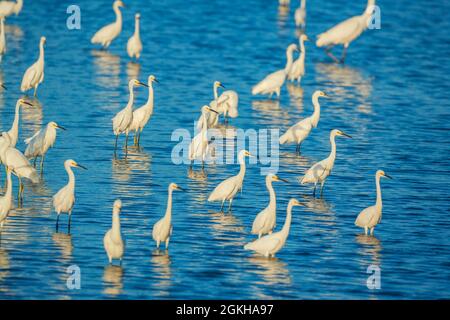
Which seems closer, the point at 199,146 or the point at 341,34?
the point at 199,146

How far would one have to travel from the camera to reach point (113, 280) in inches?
607

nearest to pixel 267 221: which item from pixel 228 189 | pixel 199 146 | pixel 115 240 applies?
pixel 228 189

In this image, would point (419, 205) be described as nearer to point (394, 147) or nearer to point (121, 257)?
point (394, 147)

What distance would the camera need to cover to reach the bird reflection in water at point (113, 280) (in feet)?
49.1

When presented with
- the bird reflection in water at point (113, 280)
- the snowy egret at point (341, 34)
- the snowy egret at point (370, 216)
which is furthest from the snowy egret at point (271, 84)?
the bird reflection in water at point (113, 280)

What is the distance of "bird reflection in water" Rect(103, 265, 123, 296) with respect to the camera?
49.1ft

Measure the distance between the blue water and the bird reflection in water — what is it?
27mm

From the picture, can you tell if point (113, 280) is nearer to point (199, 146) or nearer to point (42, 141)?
point (42, 141)

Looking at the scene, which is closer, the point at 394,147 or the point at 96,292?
the point at 96,292

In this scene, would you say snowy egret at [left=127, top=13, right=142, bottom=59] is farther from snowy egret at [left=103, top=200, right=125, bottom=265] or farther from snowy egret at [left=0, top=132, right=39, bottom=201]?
snowy egret at [left=103, top=200, right=125, bottom=265]

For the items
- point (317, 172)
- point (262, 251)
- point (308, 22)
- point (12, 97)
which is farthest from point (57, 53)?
point (262, 251)

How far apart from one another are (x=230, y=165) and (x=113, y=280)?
7210 mm

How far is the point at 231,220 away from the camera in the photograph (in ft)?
61.0

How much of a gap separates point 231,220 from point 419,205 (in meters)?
3.54
